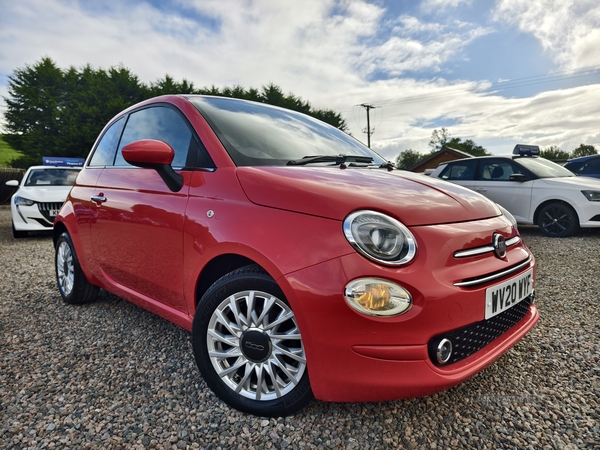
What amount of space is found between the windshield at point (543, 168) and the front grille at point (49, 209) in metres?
8.64

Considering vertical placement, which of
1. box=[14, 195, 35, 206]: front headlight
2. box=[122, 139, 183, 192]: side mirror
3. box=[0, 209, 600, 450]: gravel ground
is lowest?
box=[0, 209, 600, 450]: gravel ground

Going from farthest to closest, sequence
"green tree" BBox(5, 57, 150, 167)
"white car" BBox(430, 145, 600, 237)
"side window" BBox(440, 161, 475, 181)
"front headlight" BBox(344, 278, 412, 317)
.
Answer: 1. "green tree" BBox(5, 57, 150, 167)
2. "side window" BBox(440, 161, 475, 181)
3. "white car" BBox(430, 145, 600, 237)
4. "front headlight" BBox(344, 278, 412, 317)

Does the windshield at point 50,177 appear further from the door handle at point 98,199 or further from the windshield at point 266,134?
the windshield at point 266,134

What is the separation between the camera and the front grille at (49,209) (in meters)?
7.45

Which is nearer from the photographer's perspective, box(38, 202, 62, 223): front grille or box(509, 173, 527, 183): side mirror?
box(509, 173, 527, 183): side mirror

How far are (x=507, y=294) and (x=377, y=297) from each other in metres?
0.72

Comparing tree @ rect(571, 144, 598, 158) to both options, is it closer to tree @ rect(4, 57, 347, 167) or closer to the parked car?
tree @ rect(4, 57, 347, 167)

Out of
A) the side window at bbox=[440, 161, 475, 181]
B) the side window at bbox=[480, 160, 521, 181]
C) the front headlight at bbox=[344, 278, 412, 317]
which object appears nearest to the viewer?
the front headlight at bbox=[344, 278, 412, 317]

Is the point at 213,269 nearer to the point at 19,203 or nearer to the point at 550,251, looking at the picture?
the point at 550,251

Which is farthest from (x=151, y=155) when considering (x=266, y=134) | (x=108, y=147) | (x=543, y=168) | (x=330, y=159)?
(x=543, y=168)

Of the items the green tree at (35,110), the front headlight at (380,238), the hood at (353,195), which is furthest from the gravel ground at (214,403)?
the green tree at (35,110)

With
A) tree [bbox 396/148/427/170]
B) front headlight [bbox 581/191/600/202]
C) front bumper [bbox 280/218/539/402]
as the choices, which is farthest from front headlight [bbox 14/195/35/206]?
tree [bbox 396/148/427/170]

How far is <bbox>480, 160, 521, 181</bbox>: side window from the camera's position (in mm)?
7356

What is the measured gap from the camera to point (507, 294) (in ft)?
5.83
